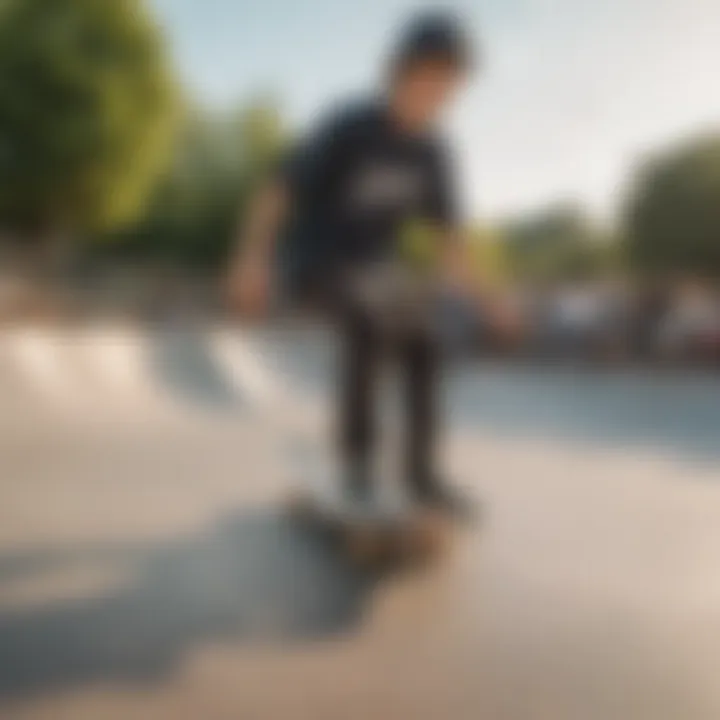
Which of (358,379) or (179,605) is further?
(358,379)

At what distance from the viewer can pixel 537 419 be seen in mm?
1213

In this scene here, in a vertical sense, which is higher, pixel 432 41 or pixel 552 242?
pixel 432 41

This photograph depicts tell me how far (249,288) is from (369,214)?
0.14 m

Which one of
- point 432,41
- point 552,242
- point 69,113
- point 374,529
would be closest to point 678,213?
point 552,242

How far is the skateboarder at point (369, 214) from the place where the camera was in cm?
85

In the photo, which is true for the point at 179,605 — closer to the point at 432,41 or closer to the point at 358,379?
the point at 358,379

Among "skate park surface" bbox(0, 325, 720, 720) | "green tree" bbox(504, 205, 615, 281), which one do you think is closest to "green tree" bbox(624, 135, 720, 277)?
"green tree" bbox(504, 205, 615, 281)

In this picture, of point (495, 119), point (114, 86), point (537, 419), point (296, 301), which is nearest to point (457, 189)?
point (495, 119)

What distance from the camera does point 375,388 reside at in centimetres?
97

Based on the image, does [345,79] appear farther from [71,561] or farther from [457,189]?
[71,561]

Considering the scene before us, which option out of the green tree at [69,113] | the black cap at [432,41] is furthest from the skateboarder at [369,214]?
the green tree at [69,113]

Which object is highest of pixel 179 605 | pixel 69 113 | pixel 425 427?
pixel 69 113

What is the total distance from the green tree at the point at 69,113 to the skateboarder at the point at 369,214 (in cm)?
13

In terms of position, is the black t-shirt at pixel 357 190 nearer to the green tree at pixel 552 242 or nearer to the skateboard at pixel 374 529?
the green tree at pixel 552 242
